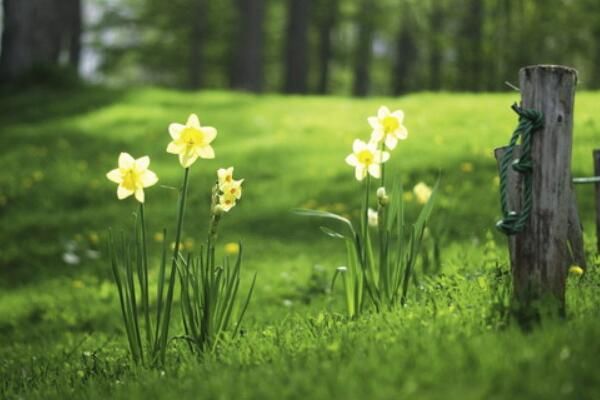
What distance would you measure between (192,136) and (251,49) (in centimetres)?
1602

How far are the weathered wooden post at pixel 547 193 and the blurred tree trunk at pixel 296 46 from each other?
19317mm

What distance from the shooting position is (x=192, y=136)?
3.49 meters

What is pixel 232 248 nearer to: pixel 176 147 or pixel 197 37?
pixel 176 147

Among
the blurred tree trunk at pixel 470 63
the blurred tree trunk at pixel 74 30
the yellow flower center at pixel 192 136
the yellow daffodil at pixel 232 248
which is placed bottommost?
the yellow daffodil at pixel 232 248

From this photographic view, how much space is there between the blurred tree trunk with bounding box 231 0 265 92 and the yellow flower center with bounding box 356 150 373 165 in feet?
51.1

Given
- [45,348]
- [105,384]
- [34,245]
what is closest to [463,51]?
[34,245]

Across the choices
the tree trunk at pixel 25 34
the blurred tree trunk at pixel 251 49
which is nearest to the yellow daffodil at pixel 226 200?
the tree trunk at pixel 25 34

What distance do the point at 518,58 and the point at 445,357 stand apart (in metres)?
16.9

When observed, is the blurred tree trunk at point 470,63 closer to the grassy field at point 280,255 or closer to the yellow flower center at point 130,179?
the grassy field at point 280,255

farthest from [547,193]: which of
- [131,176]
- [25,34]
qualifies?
[25,34]

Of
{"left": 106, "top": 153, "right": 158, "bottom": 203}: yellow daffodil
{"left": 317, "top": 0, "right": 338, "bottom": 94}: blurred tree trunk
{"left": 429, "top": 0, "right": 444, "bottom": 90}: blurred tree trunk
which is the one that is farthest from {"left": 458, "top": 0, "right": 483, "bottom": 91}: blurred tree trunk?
{"left": 106, "top": 153, "right": 158, "bottom": 203}: yellow daffodil

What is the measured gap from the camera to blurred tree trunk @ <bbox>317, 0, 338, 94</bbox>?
2972cm

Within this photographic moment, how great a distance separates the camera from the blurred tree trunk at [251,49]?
18.9m

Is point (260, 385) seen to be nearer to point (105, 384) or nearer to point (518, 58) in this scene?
point (105, 384)
